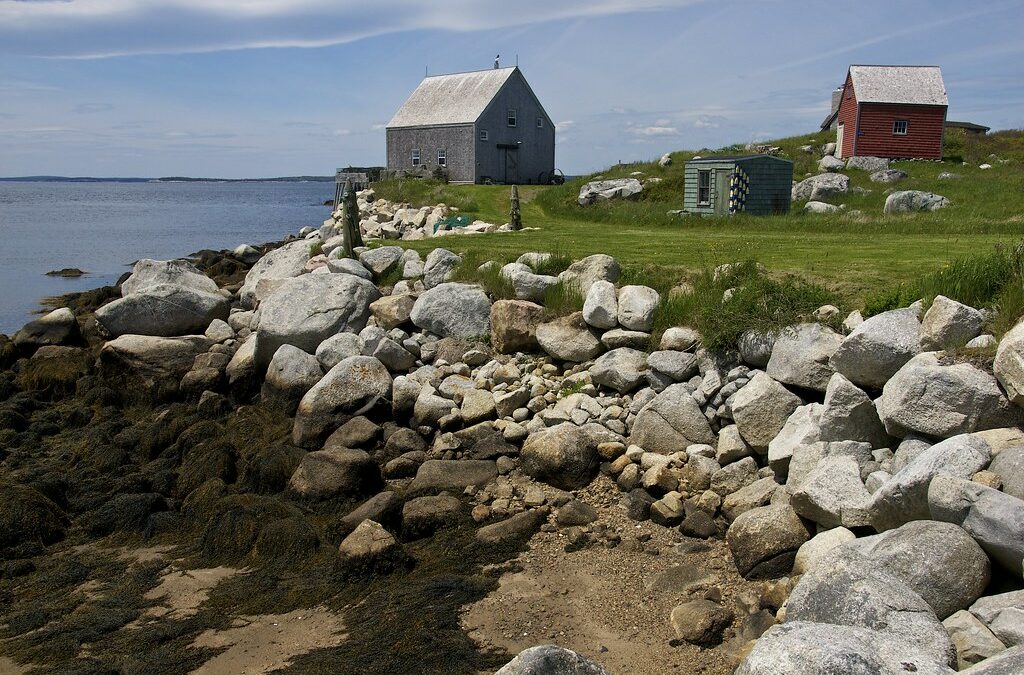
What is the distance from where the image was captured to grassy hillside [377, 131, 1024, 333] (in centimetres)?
1262

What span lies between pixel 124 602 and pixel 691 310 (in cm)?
818

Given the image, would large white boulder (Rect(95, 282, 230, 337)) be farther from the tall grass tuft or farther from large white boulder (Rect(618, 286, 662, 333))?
the tall grass tuft

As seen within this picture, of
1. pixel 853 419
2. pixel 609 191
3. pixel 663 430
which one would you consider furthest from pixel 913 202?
pixel 853 419

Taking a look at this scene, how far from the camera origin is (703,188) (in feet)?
86.1

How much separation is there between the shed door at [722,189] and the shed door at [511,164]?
23.6m

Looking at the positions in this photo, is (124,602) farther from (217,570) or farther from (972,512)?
(972,512)

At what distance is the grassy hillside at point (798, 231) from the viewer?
12.6m

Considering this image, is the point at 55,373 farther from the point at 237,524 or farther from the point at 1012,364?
the point at 1012,364

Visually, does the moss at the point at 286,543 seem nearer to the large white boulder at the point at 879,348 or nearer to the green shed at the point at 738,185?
the large white boulder at the point at 879,348

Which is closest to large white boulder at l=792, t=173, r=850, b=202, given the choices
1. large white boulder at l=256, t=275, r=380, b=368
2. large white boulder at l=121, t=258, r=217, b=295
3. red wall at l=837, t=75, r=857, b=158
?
red wall at l=837, t=75, r=857, b=158

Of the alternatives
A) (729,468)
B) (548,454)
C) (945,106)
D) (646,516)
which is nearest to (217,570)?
(548,454)

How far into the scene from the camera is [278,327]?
1498cm

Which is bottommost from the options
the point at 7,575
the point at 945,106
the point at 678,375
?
the point at 7,575

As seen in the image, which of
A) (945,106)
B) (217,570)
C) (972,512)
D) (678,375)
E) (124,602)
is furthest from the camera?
(945,106)
